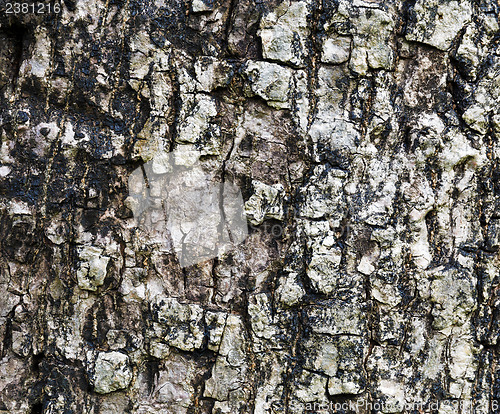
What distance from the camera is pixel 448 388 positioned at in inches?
51.6

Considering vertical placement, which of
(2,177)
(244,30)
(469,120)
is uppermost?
(244,30)

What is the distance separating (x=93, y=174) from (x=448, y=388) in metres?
1.21

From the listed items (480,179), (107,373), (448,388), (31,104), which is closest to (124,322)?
(107,373)

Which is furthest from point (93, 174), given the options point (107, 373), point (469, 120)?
point (469, 120)

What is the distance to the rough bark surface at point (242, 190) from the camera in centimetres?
124

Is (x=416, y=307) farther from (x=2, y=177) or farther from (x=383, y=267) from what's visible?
(x=2, y=177)

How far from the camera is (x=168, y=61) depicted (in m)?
1.24

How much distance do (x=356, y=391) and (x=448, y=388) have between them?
29cm

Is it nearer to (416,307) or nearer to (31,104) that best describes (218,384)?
(416,307)

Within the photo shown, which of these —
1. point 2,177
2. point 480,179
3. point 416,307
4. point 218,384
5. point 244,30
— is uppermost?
point 244,30

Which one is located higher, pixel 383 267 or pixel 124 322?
pixel 383 267

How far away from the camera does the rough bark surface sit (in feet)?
4.08

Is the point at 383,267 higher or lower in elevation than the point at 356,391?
higher

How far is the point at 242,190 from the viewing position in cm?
127
